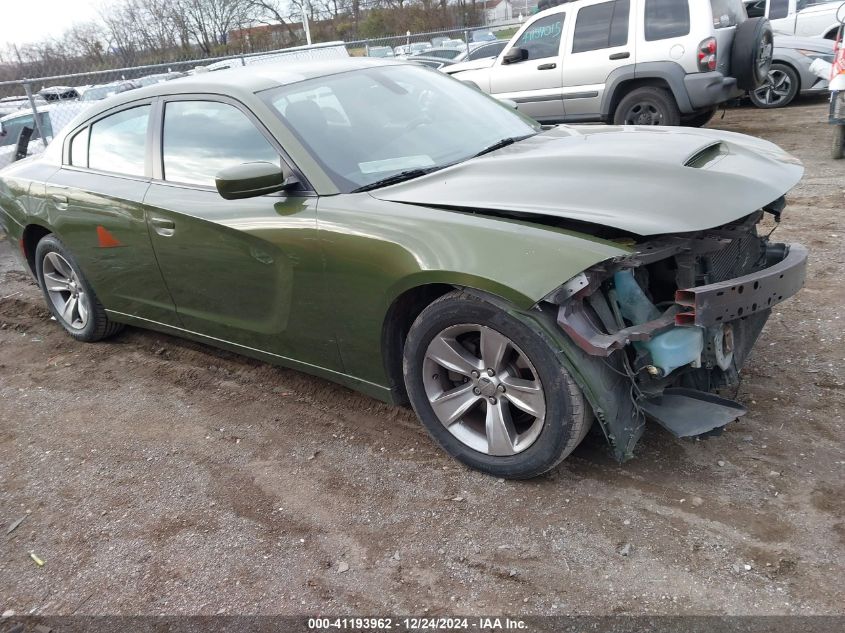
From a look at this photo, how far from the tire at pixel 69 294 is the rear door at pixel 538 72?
6.52 m

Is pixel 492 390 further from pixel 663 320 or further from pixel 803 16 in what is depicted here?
pixel 803 16

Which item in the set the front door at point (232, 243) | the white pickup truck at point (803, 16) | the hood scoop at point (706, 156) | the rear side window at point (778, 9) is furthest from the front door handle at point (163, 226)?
the rear side window at point (778, 9)

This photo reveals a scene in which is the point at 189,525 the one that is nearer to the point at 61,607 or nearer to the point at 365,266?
the point at 61,607

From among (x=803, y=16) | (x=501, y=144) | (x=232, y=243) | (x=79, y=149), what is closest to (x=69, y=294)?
(x=79, y=149)

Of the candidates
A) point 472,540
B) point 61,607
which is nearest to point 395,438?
point 472,540

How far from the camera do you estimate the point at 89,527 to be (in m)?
2.99

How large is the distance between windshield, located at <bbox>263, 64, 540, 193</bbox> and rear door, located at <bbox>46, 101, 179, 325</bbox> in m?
1.06

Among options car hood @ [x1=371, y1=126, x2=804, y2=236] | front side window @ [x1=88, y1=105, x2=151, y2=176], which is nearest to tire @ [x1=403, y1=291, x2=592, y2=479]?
car hood @ [x1=371, y1=126, x2=804, y2=236]

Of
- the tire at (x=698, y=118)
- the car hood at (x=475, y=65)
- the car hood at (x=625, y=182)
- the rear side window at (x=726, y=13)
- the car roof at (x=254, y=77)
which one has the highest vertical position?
the car roof at (x=254, y=77)

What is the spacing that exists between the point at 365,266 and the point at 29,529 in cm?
183

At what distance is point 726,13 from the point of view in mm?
8406

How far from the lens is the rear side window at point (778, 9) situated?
1243 centimetres

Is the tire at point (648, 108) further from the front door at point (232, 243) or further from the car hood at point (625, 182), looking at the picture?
the front door at point (232, 243)

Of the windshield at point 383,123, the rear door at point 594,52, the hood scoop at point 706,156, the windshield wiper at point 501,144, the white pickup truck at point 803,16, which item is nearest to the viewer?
the hood scoop at point 706,156
